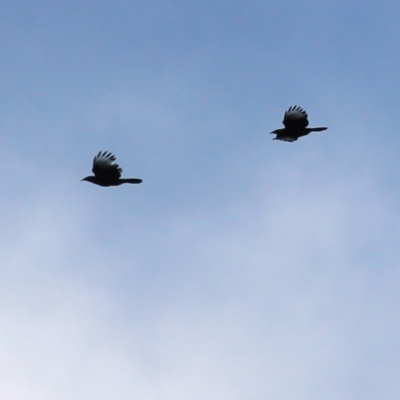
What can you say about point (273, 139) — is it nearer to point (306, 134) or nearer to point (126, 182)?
point (306, 134)

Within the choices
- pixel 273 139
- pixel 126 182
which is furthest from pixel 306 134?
pixel 126 182

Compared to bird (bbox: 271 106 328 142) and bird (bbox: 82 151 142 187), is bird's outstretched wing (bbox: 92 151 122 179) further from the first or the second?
bird (bbox: 271 106 328 142)

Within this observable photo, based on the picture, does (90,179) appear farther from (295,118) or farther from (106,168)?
(295,118)

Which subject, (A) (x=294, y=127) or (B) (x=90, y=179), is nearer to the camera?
(B) (x=90, y=179)

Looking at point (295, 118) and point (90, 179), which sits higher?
point (295, 118)

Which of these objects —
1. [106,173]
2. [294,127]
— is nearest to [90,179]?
[106,173]

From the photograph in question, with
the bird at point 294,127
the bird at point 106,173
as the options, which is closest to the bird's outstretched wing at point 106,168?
the bird at point 106,173

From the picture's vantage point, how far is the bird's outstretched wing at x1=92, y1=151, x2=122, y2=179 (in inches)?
1289

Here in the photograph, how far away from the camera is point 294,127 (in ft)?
120

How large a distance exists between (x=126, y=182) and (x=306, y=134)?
9659 mm

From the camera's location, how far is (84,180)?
33.1 metres

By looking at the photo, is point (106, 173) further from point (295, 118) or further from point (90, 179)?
point (295, 118)

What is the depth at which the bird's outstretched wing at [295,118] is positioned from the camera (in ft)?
119

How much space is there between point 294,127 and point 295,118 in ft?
1.64
